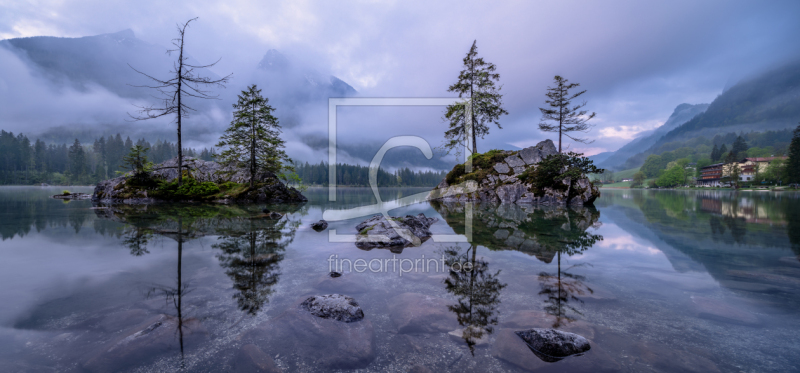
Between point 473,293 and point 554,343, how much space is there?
2.15m

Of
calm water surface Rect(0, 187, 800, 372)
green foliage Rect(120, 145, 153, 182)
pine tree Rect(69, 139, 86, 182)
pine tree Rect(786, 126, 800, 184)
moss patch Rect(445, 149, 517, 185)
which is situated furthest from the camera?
pine tree Rect(69, 139, 86, 182)

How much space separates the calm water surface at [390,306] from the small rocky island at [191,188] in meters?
19.3

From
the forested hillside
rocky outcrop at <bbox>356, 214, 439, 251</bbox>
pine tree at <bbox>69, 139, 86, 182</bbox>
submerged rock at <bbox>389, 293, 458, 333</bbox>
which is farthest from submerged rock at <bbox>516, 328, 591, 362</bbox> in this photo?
pine tree at <bbox>69, 139, 86, 182</bbox>

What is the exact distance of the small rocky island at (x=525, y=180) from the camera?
31.5m

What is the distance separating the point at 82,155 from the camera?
4660 inches

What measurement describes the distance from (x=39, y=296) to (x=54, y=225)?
11752mm

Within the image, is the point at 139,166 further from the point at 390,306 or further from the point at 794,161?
the point at 794,161

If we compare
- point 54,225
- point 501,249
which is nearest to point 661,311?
point 501,249

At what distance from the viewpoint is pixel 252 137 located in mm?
29438

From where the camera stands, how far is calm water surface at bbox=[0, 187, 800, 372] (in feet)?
11.9

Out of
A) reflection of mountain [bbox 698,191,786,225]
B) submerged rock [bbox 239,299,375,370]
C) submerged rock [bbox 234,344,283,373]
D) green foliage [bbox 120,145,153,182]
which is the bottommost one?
submerged rock [bbox 239,299,375,370]

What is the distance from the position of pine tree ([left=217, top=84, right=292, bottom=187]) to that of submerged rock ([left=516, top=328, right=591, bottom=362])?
2980cm

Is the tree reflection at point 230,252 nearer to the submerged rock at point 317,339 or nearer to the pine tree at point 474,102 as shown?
the submerged rock at point 317,339

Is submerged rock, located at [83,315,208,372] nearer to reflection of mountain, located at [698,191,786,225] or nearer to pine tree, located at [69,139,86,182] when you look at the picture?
reflection of mountain, located at [698,191,786,225]
